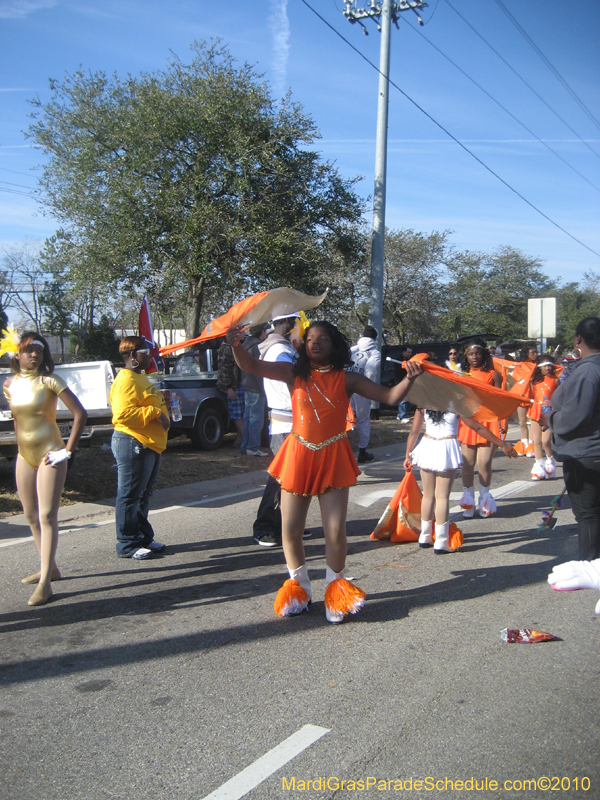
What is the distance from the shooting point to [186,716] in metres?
3.29

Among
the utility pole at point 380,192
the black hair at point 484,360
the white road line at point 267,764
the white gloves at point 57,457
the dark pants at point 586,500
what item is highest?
the utility pole at point 380,192

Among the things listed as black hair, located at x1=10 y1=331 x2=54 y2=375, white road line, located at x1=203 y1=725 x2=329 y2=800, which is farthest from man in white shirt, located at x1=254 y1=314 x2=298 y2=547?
white road line, located at x1=203 y1=725 x2=329 y2=800

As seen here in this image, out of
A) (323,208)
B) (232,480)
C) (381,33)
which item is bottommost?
(232,480)

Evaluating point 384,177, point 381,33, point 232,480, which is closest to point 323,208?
point 384,177

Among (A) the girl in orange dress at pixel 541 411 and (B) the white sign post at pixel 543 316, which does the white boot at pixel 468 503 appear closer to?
(A) the girl in orange dress at pixel 541 411

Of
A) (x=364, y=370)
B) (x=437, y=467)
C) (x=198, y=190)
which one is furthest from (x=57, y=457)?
(x=198, y=190)

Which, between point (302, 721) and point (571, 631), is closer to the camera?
point (302, 721)

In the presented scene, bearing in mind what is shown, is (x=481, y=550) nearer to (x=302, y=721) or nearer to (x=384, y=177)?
(x=302, y=721)

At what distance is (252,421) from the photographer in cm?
1183

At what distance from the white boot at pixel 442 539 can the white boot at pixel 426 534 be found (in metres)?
0.19

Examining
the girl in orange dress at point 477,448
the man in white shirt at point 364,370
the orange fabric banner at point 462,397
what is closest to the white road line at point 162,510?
the man in white shirt at point 364,370

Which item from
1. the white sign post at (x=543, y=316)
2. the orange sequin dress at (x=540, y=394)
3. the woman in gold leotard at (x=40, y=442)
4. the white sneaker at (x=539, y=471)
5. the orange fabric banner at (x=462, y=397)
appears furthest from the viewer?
the white sign post at (x=543, y=316)

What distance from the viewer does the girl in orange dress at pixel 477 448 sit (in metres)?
7.34

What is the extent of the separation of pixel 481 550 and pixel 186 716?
12.1 feet
